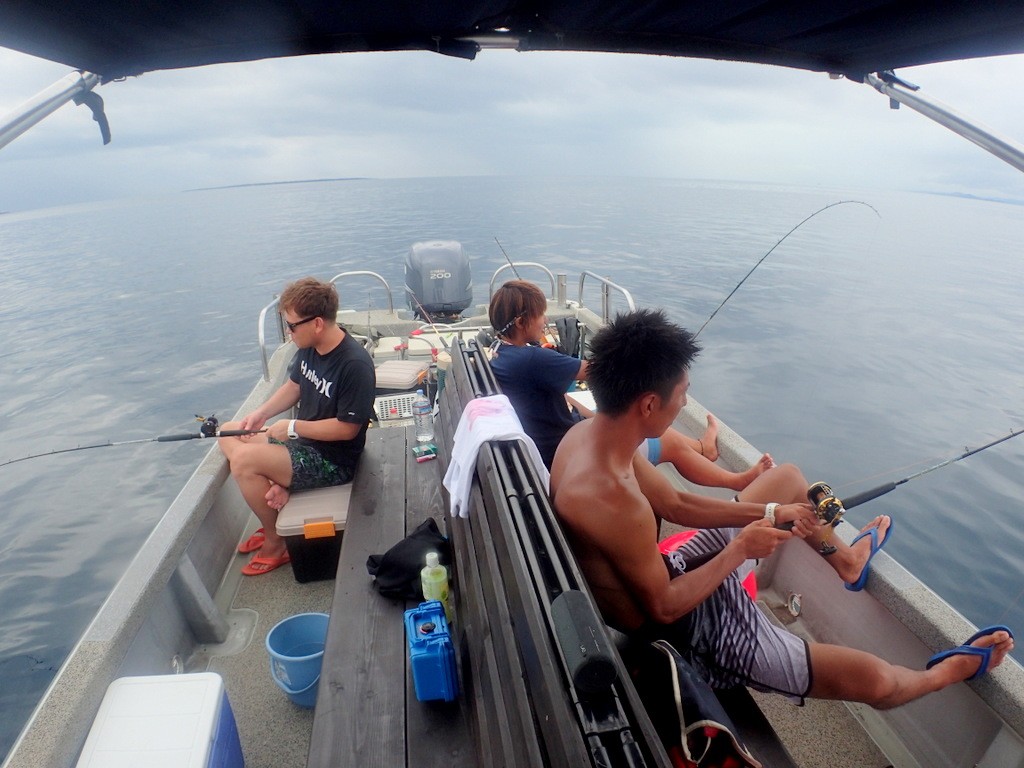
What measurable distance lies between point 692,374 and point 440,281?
206 inches

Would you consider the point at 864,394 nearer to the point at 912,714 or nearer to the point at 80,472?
the point at 912,714

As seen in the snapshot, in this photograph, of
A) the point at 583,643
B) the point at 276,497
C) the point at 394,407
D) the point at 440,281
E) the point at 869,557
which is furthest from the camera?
the point at 440,281

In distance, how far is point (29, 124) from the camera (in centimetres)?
170

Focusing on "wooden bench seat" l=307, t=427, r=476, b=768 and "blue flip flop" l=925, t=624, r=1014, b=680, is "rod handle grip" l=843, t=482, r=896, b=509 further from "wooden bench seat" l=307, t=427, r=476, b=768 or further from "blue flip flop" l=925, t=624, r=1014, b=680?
"wooden bench seat" l=307, t=427, r=476, b=768

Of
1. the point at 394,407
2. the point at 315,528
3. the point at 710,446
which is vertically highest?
the point at 710,446

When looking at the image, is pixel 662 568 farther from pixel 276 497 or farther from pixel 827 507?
pixel 276 497

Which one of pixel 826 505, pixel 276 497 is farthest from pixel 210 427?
pixel 826 505

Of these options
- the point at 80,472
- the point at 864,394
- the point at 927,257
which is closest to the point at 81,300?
the point at 80,472

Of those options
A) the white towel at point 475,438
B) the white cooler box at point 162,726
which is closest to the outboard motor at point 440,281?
the white towel at point 475,438

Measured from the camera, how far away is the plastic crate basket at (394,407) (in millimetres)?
5043

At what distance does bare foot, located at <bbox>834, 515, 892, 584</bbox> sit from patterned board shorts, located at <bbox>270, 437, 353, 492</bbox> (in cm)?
261

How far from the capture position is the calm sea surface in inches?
235

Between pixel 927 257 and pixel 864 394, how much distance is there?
16900mm

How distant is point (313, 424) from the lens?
10.4 feet
